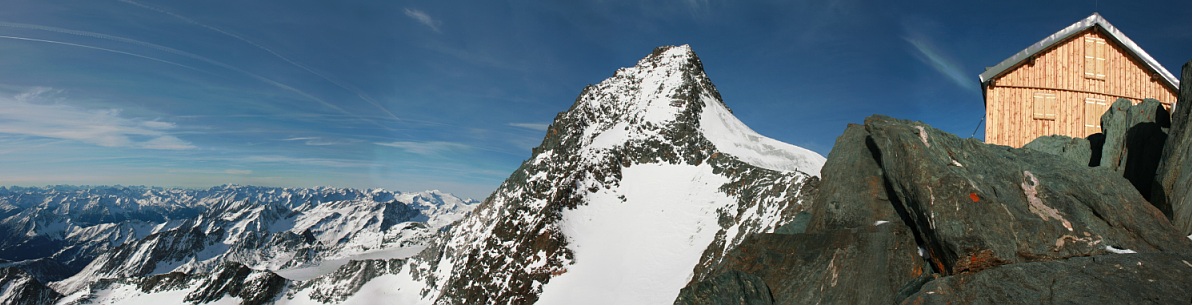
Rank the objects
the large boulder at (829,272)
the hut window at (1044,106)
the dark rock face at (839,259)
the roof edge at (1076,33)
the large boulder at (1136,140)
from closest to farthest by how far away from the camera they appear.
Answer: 1. the large boulder at (829,272)
2. the dark rock face at (839,259)
3. the large boulder at (1136,140)
4. the roof edge at (1076,33)
5. the hut window at (1044,106)

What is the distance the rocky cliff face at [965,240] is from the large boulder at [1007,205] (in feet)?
0.10

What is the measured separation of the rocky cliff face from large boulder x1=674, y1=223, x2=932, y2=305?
33 millimetres

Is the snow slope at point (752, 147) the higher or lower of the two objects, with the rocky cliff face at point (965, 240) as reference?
higher

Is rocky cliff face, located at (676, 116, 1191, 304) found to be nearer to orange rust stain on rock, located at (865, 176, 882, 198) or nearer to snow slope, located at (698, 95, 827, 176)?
orange rust stain on rock, located at (865, 176, 882, 198)

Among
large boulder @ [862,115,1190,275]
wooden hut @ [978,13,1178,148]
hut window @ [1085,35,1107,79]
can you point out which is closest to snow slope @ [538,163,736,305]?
wooden hut @ [978,13,1178,148]

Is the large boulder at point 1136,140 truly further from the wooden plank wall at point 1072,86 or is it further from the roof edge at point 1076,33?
the roof edge at point 1076,33

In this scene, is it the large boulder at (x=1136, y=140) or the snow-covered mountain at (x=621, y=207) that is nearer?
Answer: the large boulder at (x=1136, y=140)

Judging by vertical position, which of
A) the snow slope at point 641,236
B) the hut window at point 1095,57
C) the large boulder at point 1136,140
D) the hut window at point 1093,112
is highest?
the hut window at point 1095,57

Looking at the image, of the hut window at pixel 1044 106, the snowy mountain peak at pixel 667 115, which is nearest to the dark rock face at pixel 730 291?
the hut window at pixel 1044 106

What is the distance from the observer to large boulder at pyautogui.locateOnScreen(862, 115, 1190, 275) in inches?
445

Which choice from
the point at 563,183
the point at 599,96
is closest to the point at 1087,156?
the point at 563,183

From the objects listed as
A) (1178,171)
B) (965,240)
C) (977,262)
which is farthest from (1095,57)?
(977,262)

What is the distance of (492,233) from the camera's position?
222ft

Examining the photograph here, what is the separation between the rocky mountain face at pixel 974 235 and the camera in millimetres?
10016
